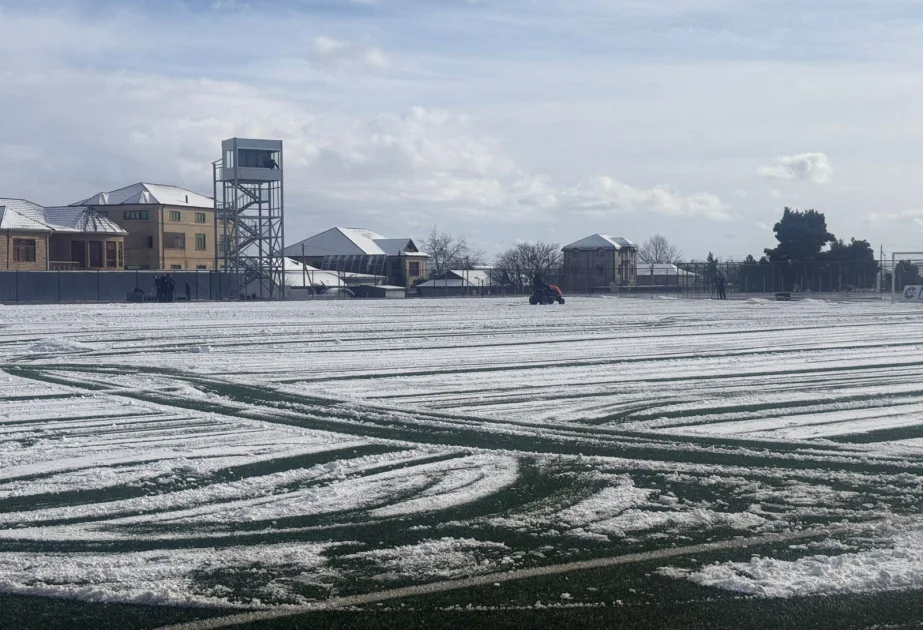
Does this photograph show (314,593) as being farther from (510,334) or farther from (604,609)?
(510,334)

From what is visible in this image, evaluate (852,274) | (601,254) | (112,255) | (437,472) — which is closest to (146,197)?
(112,255)

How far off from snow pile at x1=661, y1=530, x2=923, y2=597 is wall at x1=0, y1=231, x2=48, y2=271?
75459mm

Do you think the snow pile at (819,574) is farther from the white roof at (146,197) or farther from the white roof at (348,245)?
the white roof at (348,245)

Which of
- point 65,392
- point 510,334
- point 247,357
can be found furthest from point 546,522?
point 510,334

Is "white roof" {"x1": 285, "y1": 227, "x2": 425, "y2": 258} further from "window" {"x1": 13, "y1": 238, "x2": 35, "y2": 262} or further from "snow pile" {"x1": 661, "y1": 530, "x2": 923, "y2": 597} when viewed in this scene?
"snow pile" {"x1": 661, "y1": 530, "x2": 923, "y2": 597}

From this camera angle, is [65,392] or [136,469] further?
[65,392]

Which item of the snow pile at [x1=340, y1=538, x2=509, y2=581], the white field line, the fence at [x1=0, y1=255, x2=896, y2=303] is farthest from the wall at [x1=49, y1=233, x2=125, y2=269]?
the white field line

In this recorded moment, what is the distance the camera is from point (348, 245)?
11694 centimetres

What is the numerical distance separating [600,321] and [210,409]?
62.9ft

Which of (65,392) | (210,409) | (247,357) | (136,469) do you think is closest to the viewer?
(136,469)

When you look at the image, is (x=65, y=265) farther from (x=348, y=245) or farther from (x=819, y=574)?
(x=819, y=574)

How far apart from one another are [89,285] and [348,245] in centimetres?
5472

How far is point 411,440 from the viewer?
920 cm

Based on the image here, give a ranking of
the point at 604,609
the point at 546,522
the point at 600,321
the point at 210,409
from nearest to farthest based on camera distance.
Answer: the point at 604,609, the point at 546,522, the point at 210,409, the point at 600,321
